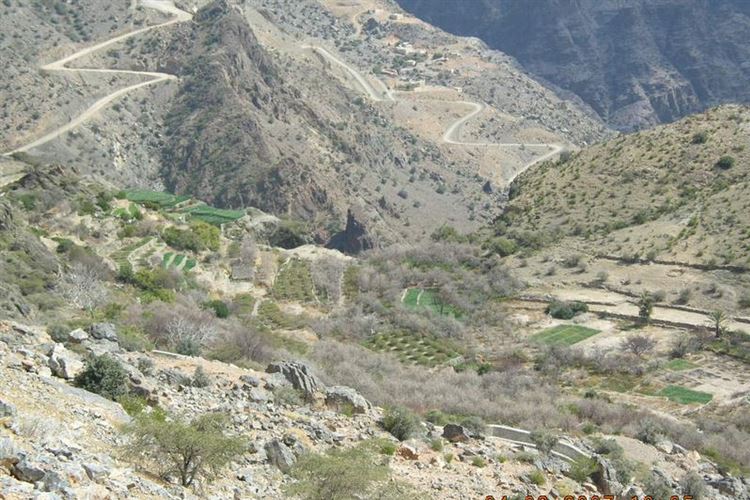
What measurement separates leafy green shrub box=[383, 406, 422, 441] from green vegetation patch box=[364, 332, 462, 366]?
66.5ft

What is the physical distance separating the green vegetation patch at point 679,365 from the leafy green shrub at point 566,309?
30.3 ft

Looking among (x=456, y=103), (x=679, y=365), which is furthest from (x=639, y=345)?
(x=456, y=103)

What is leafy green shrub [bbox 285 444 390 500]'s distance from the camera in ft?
50.9

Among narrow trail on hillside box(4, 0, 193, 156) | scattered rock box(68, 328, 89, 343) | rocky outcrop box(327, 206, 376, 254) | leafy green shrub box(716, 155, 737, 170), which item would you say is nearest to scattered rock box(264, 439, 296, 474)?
scattered rock box(68, 328, 89, 343)

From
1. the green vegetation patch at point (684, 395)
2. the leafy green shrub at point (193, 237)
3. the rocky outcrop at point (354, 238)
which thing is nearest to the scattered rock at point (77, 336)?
the green vegetation patch at point (684, 395)

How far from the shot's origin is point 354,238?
9269cm

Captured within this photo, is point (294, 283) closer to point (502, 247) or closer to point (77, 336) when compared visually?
point (502, 247)

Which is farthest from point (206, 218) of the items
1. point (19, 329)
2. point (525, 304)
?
point (19, 329)

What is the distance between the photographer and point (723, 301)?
5203cm

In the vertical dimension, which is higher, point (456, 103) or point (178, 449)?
point (178, 449)

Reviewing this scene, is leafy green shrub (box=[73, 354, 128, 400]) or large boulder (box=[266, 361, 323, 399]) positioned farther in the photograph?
large boulder (box=[266, 361, 323, 399])

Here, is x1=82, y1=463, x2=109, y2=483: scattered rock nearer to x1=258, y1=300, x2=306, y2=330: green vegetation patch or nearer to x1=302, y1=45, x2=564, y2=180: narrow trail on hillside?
x1=258, y1=300, x2=306, y2=330: green vegetation patch

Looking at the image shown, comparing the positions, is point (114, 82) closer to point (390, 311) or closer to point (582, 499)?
point (390, 311)

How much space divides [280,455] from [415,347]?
96.2 ft
